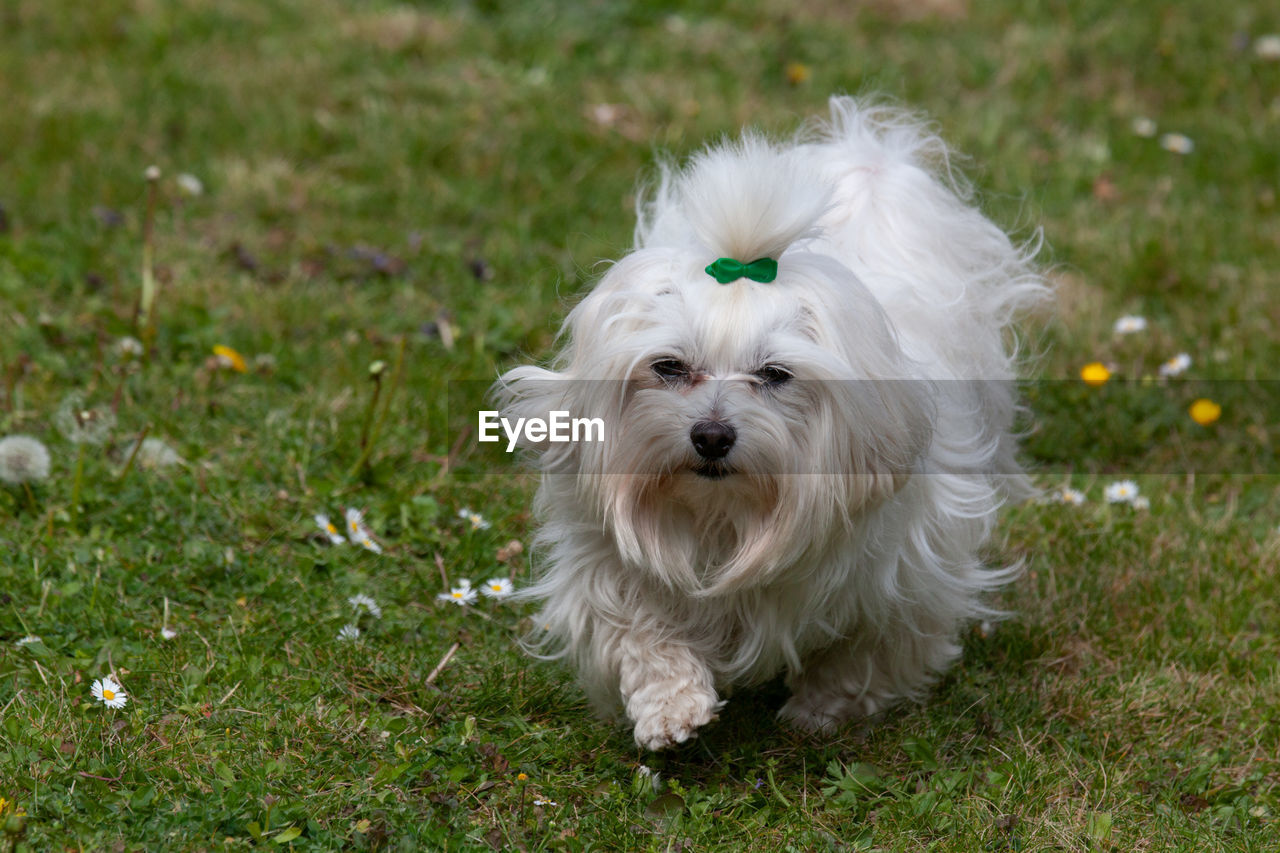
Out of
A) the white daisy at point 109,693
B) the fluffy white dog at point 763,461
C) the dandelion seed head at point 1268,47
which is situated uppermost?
the fluffy white dog at point 763,461

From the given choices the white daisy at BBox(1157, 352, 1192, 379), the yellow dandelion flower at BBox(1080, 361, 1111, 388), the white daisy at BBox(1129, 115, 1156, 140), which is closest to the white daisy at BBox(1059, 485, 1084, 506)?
the yellow dandelion flower at BBox(1080, 361, 1111, 388)

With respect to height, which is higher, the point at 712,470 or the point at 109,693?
the point at 712,470

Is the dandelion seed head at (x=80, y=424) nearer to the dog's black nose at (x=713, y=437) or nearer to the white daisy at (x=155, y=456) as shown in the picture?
the white daisy at (x=155, y=456)

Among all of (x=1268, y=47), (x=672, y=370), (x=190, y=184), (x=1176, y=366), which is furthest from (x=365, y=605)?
(x=1268, y=47)

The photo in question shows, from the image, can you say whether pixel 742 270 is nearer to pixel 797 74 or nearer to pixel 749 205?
pixel 749 205

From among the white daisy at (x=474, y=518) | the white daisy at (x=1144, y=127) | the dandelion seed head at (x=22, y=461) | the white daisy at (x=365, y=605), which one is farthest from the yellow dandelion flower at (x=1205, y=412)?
the dandelion seed head at (x=22, y=461)

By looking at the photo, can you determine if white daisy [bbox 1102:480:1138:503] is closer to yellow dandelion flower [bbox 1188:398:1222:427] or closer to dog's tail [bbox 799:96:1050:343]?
yellow dandelion flower [bbox 1188:398:1222:427]

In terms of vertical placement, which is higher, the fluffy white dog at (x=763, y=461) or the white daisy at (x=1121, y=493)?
the fluffy white dog at (x=763, y=461)
